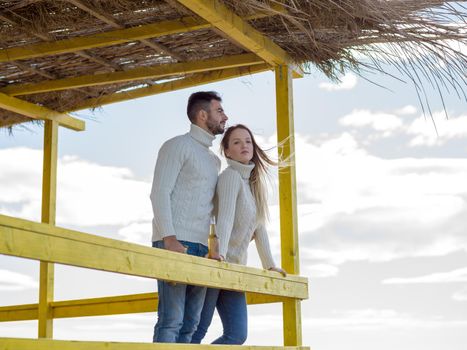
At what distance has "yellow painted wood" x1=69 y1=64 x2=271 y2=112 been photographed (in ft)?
19.3

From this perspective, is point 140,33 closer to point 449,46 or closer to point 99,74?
point 99,74

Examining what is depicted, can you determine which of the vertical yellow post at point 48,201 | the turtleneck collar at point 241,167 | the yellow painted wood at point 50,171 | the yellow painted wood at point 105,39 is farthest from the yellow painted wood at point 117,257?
the yellow painted wood at point 50,171

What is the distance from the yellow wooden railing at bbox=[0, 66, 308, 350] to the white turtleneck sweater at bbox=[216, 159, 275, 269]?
16 centimetres

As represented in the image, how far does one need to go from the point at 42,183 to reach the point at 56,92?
0.85 m

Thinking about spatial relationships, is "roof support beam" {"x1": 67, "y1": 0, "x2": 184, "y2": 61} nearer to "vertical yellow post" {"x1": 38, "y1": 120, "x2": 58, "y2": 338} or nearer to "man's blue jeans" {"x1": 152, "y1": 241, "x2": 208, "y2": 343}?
"man's blue jeans" {"x1": 152, "y1": 241, "x2": 208, "y2": 343}

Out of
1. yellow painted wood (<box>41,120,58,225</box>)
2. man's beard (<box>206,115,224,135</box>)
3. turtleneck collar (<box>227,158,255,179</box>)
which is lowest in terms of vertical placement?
turtleneck collar (<box>227,158,255,179</box>)

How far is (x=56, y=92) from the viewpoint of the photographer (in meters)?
6.89

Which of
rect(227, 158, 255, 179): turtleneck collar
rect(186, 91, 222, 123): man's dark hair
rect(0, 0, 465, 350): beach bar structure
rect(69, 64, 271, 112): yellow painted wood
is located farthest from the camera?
rect(69, 64, 271, 112): yellow painted wood

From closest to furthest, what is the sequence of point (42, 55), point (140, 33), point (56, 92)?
point (140, 33), point (42, 55), point (56, 92)

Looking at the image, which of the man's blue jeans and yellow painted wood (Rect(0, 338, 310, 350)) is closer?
yellow painted wood (Rect(0, 338, 310, 350))

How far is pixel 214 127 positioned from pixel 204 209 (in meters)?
0.49

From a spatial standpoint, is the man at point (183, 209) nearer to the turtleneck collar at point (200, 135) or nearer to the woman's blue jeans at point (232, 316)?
the turtleneck collar at point (200, 135)

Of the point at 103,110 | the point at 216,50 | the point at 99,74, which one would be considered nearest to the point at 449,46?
the point at 216,50

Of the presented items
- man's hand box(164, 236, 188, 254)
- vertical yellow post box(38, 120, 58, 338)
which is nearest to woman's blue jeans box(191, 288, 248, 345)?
man's hand box(164, 236, 188, 254)
